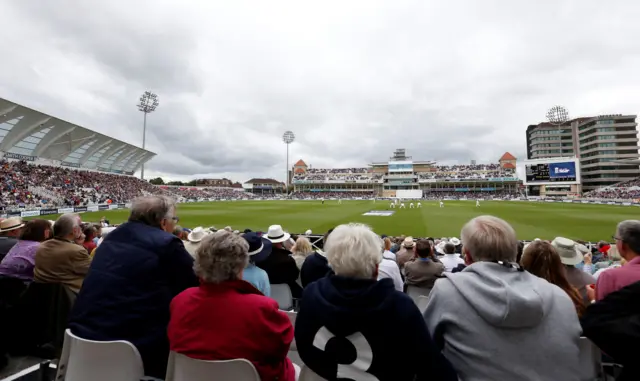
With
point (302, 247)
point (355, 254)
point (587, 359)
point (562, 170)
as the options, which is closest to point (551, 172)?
point (562, 170)

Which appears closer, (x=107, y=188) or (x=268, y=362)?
(x=268, y=362)

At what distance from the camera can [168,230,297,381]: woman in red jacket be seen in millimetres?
1724

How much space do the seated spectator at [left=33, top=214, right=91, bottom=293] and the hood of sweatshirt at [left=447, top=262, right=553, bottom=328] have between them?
3.53 m

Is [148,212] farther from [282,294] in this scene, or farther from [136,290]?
[282,294]

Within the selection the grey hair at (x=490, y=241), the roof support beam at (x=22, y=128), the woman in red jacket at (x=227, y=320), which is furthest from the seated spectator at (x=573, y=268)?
the roof support beam at (x=22, y=128)

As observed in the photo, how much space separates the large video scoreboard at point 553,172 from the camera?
61.9 m

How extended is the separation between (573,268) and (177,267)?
13.4 ft

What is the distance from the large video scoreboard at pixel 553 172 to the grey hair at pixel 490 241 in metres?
76.7

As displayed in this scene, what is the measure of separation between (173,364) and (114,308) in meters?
0.60

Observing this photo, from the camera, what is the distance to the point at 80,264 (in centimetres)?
308

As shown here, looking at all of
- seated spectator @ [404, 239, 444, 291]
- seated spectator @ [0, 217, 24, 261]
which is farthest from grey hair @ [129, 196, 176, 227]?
seated spectator @ [0, 217, 24, 261]

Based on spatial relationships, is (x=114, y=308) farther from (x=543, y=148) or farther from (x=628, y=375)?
(x=543, y=148)

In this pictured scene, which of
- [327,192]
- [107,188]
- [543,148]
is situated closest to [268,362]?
[107,188]

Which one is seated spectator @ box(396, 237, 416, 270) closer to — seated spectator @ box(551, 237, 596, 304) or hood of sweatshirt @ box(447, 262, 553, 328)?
seated spectator @ box(551, 237, 596, 304)
